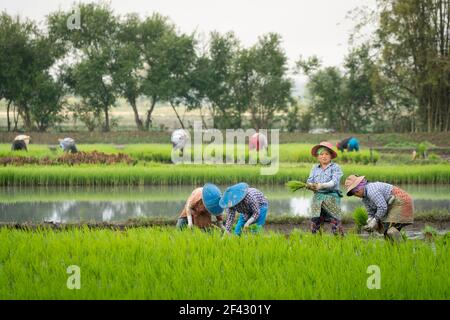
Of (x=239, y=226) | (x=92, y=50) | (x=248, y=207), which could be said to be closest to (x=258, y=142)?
(x=92, y=50)

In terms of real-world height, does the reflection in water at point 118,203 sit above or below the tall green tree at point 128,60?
below

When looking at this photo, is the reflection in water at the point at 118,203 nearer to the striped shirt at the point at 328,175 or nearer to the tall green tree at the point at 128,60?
the striped shirt at the point at 328,175

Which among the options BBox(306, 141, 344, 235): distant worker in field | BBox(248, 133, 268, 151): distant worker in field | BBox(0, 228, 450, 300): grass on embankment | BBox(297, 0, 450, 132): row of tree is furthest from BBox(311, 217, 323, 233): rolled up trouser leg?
BBox(297, 0, 450, 132): row of tree

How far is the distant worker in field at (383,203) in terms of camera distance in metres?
6.77

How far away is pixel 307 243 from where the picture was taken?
675 centimetres

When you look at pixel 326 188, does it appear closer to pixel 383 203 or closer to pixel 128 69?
pixel 383 203

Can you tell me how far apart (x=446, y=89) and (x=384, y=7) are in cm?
365

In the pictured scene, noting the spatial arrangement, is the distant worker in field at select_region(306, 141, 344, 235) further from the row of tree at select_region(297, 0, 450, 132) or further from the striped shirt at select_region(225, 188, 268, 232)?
the row of tree at select_region(297, 0, 450, 132)

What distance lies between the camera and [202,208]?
7434 mm

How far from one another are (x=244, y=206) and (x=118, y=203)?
5.50 metres

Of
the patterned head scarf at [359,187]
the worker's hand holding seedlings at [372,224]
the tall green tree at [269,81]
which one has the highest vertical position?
the tall green tree at [269,81]

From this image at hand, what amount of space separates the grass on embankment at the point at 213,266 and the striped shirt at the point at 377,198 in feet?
0.97

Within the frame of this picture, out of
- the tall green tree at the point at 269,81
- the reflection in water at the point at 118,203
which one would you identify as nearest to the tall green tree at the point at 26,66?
the tall green tree at the point at 269,81
